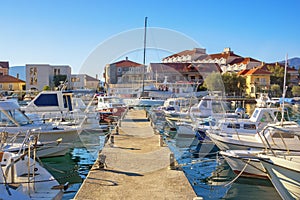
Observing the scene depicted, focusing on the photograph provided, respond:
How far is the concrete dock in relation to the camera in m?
8.41

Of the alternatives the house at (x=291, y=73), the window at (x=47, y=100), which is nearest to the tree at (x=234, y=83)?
the house at (x=291, y=73)

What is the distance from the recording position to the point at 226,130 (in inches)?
715

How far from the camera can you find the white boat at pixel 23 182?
24.9 feet

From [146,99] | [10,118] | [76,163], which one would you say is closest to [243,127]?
[76,163]

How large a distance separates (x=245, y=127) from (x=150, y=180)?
9995 mm

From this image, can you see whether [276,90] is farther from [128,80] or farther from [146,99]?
[146,99]

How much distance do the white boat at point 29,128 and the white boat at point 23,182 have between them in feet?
20.4

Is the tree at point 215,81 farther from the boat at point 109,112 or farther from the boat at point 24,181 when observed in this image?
the boat at point 24,181

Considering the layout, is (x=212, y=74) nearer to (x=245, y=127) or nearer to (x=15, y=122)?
(x=245, y=127)

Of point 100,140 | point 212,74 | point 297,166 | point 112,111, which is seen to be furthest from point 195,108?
point 212,74

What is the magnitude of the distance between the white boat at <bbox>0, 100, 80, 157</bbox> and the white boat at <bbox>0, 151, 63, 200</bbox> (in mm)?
6221

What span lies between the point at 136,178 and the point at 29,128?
8621 millimetres

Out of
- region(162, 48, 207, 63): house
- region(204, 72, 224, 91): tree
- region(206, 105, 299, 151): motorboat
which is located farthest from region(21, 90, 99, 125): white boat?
region(204, 72, 224, 91): tree

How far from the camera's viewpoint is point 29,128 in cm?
1659
